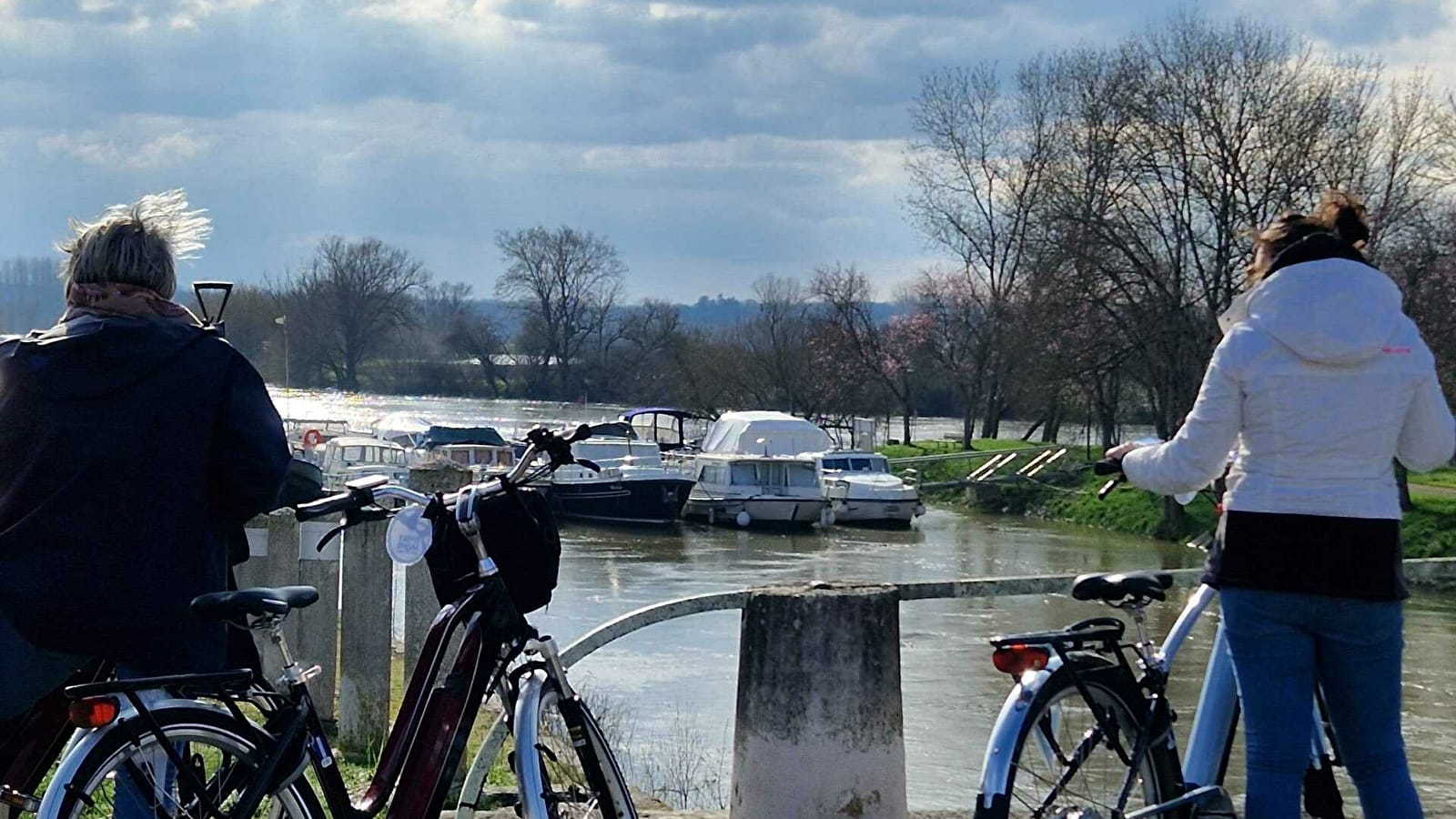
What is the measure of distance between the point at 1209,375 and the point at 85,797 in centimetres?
267

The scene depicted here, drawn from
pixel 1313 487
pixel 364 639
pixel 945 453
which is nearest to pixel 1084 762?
pixel 1313 487

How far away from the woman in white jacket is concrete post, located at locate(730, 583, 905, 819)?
1.09 meters

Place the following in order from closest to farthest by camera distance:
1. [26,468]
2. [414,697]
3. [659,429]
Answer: [26,468]
[414,697]
[659,429]

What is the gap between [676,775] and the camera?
10.3 m

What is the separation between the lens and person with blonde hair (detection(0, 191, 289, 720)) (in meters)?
3.81

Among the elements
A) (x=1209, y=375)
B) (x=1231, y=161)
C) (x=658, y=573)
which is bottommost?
(x=658, y=573)

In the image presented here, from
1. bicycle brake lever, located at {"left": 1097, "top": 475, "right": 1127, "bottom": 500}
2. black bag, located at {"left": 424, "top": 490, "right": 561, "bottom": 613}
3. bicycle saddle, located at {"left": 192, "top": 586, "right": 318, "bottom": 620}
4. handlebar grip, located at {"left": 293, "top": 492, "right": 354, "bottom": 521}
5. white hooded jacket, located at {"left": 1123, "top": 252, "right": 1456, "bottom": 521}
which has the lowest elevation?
bicycle saddle, located at {"left": 192, "top": 586, "right": 318, "bottom": 620}

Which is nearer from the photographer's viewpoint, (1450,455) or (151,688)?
(151,688)

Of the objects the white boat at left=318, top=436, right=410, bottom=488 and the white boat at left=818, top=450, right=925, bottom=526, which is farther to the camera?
the white boat at left=318, top=436, right=410, bottom=488

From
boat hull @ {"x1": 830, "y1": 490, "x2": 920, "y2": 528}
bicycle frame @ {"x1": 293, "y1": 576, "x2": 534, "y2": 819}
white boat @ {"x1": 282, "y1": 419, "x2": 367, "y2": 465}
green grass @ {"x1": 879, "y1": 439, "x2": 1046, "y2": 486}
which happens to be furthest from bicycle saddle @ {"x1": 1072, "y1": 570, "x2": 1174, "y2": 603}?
green grass @ {"x1": 879, "y1": 439, "x2": 1046, "y2": 486}

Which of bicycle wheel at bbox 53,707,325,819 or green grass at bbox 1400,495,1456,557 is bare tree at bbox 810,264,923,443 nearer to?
green grass at bbox 1400,495,1456,557

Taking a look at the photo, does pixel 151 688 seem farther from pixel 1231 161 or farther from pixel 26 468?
pixel 1231 161

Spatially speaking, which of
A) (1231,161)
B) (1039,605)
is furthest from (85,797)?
(1231,161)

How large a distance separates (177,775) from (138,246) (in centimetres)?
122
